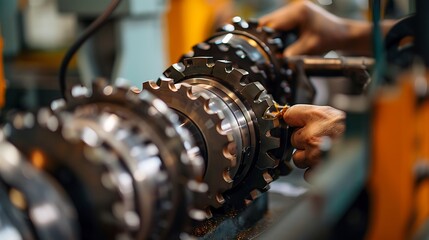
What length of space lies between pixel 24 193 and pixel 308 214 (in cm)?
22

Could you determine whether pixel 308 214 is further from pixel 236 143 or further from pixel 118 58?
pixel 118 58

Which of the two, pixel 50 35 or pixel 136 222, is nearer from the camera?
pixel 136 222

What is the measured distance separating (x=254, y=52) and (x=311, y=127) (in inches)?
7.5

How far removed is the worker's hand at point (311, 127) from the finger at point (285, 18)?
40 cm

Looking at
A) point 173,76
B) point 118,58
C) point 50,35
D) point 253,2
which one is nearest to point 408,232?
point 173,76

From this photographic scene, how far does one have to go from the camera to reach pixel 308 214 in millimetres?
440

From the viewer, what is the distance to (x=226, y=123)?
2.55 ft

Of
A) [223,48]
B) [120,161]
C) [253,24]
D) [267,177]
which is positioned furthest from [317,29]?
[120,161]

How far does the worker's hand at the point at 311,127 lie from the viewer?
2.71ft

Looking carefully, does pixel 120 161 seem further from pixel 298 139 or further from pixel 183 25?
pixel 183 25

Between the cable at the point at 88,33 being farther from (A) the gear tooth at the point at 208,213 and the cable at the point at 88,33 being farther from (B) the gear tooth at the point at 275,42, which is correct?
(A) the gear tooth at the point at 208,213

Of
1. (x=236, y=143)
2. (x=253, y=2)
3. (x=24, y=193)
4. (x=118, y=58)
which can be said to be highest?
(x=24, y=193)

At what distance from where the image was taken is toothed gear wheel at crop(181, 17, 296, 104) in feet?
3.04

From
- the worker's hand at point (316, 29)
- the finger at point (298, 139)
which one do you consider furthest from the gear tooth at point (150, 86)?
the worker's hand at point (316, 29)
